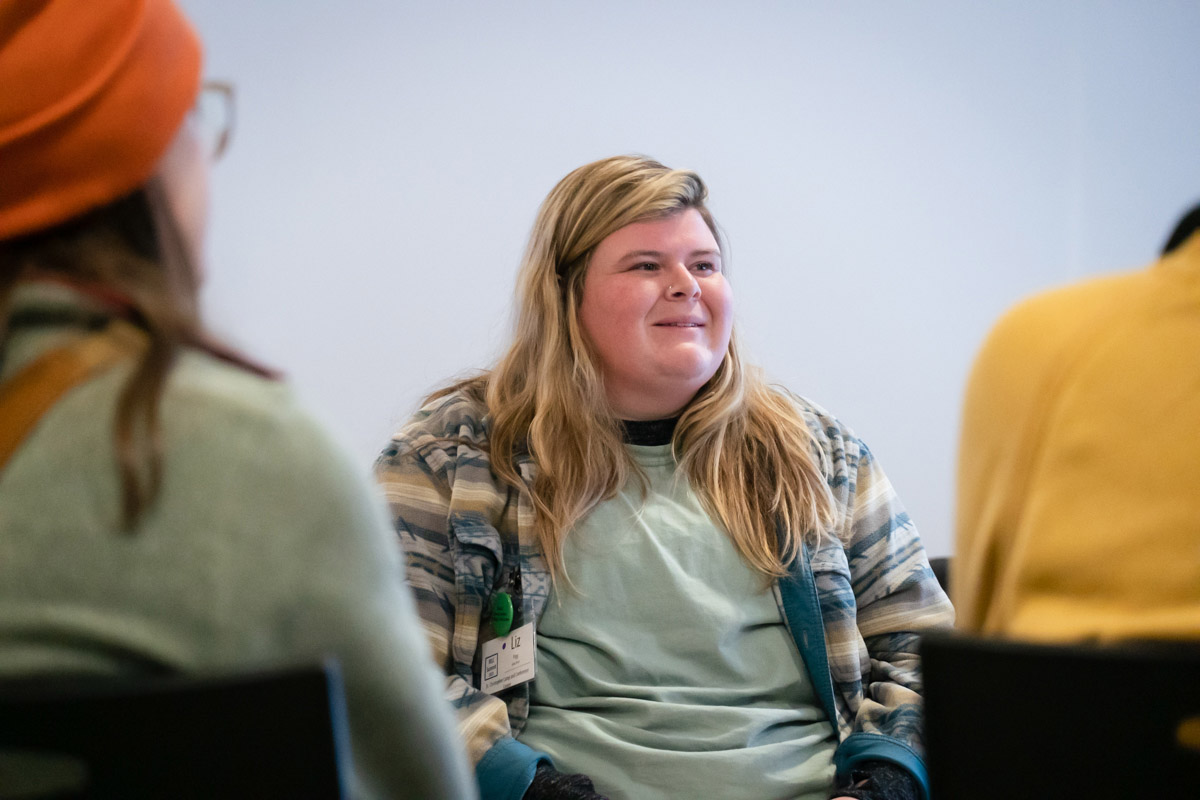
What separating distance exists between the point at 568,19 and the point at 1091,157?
5.56 feet

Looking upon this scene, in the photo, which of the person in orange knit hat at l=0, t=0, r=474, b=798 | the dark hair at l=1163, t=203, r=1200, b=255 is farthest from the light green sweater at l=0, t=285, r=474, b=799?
the dark hair at l=1163, t=203, r=1200, b=255

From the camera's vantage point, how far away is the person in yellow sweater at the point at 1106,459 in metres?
0.79

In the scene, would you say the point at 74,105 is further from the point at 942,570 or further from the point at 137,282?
the point at 942,570

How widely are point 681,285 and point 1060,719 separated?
1.31m

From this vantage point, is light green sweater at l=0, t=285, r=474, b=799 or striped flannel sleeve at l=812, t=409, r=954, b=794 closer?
light green sweater at l=0, t=285, r=474, b=799

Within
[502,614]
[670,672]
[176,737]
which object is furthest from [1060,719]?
[502,614]

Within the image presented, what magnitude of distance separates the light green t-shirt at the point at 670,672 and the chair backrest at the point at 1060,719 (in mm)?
869

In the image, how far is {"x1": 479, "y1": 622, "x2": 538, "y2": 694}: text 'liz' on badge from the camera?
166cm

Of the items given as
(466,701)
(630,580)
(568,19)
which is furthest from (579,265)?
(568,19)

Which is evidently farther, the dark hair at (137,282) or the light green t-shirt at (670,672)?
the light green t-shirt at (670,672)

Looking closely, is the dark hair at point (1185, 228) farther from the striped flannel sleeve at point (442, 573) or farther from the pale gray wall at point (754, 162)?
the pale gray wall at point (754, 162)

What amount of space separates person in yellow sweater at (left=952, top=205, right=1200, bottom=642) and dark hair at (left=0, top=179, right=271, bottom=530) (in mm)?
599

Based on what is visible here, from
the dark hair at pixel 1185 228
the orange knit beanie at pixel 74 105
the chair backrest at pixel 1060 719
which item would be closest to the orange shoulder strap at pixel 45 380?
the orange knit beanie at pixel 74 105

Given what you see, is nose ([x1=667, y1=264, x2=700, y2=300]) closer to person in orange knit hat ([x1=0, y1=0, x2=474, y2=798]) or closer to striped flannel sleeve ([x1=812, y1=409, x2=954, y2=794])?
striped flannel sleeve ([x1=812, y1=409, x2=954, y2=794])
